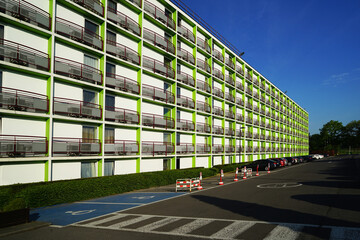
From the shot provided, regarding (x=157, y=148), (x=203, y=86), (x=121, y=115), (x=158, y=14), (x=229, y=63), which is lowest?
(x=157, y=148)

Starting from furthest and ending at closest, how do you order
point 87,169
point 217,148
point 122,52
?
point 217,148 → point 122,52 → point 87,169

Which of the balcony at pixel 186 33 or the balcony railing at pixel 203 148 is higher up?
the balcony at pixel 186 33

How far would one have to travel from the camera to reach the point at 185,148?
32.8 metres

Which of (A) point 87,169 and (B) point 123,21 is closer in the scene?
(A) point 87,169

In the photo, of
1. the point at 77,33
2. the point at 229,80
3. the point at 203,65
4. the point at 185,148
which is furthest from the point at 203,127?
the point at 77,33

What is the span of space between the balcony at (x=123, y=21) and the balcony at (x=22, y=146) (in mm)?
12075

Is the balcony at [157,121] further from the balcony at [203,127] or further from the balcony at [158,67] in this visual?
the balcony at [203,127]

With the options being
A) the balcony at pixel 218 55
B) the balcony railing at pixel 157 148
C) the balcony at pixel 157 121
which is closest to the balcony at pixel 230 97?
the balcony at pixel 218 55

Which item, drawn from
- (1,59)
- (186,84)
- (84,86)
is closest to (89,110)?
(84,86)

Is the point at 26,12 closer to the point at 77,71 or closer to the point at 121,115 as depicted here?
the point at 77,71

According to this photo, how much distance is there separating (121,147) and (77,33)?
9.83 metres

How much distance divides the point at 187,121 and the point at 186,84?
455 cm

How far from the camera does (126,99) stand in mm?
25469

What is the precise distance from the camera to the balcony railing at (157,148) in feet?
88.4
